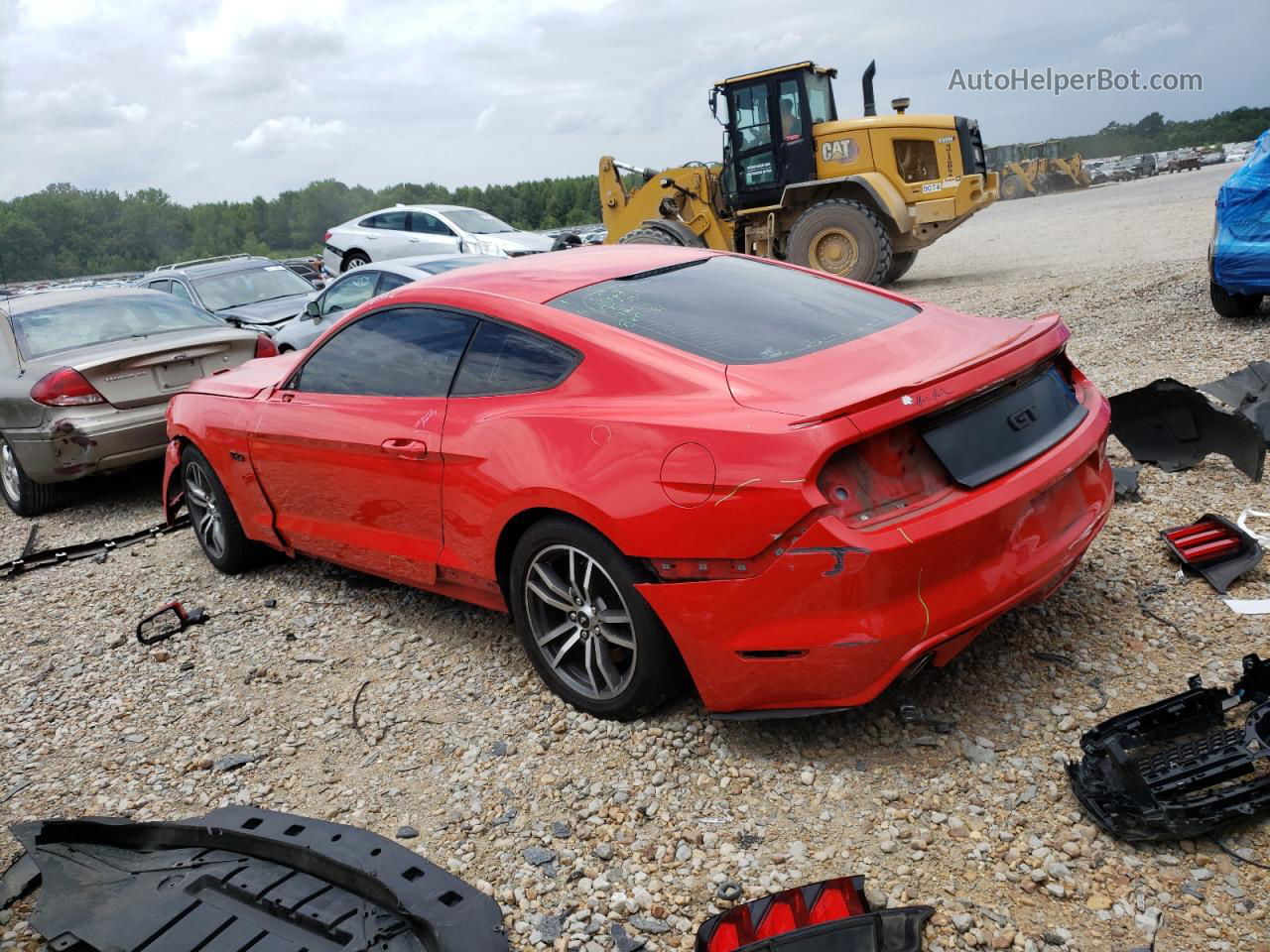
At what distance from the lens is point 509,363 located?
3598 mm

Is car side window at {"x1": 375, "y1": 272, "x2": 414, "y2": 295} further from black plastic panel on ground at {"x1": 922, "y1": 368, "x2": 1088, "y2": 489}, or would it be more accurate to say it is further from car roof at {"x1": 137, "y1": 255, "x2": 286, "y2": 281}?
black plastic panel on ground at {"x1": 922, "y1": 368, "x2": 1088, "y2": 489}

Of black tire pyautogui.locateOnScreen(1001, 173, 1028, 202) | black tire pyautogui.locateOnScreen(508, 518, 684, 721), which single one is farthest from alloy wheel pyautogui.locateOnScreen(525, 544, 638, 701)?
black tire pyautogui.locateOnScreen(1001, 173, 1028, 202)

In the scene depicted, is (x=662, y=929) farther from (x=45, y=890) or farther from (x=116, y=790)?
(x=116, y=790)

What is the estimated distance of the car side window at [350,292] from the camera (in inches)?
395

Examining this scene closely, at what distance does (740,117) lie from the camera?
13828mm

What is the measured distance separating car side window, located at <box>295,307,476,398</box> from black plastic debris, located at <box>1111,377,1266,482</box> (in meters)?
3.43

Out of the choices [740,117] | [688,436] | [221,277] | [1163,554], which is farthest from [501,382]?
[740,117]

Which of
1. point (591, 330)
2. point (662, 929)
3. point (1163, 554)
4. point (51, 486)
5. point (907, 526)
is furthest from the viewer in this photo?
point (51, 486)

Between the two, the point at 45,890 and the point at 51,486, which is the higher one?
the point at 51,486

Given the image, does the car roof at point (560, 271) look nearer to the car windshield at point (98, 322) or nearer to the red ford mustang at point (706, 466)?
the red ford mustang at point (706, 466)

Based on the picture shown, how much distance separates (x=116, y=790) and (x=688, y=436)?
2388 millimetres

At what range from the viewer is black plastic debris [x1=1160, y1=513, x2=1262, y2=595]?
150 inches

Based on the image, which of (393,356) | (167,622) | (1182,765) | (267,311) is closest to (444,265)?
(267,311)

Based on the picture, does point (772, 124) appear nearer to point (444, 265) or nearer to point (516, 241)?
point (516, 241)
